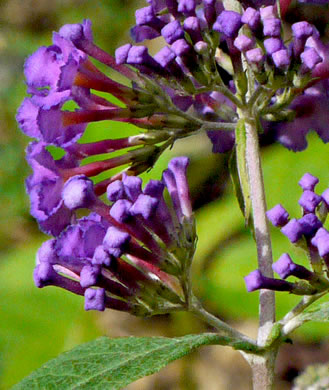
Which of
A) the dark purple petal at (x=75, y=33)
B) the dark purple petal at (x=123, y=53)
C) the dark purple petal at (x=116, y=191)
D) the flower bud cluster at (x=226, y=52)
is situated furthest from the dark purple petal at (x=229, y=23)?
the dark purple petal at (x=116, y=191)

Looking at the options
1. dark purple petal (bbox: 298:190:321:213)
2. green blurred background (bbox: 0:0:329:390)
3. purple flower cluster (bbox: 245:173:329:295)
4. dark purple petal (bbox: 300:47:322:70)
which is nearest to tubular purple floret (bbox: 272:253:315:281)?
purple flower cluster (bbox: 245:173:329:295)

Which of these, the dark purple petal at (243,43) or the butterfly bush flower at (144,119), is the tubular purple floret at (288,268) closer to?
the butterfly bush flower at (144,119)

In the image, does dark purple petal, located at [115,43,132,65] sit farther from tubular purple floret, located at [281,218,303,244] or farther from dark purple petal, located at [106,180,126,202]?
tubular purple floret, located at [281,218,303,244]

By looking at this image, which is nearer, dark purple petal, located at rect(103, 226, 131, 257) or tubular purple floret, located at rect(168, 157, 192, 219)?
dark purple petal, located at rect(103, 226, 131, 257)

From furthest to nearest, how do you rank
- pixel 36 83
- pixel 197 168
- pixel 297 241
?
pixel 197 168, pixel 36 83, pixel 297 241

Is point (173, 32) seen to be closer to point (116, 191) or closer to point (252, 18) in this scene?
point (252, 18)

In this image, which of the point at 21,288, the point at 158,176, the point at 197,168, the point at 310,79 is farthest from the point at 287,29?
the point at 310,79

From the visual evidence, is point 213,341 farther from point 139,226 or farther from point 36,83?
point 36,83
